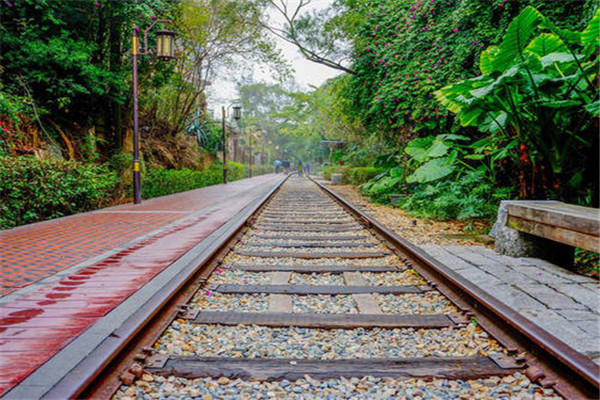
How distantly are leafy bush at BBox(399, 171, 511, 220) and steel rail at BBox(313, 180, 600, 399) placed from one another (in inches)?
147

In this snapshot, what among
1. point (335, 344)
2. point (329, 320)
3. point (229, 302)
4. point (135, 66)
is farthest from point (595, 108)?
point (135, 66)

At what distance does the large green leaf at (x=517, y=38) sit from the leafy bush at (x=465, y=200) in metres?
2.22

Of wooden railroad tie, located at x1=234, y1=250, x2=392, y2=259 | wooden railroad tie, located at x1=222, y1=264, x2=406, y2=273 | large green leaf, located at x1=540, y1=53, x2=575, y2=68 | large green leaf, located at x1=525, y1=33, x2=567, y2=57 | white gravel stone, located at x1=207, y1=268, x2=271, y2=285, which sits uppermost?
large green leaf, located at x1=525, y1=33, x2=567, y2=57

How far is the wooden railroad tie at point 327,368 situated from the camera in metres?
1.86

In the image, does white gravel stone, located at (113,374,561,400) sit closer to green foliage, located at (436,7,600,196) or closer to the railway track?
the railway track

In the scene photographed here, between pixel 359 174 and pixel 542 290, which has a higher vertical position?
pixel 359 174

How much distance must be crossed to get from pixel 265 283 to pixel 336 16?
44.6 feet

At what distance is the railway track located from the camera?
5.74ft

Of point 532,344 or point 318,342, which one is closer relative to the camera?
point 532,344

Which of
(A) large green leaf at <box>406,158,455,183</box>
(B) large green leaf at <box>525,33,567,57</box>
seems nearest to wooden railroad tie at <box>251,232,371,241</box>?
(A) large green leaf at <box>406,158,455,183</box>

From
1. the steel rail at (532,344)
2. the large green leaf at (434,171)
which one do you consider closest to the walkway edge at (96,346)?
the steel rail at (532,344)

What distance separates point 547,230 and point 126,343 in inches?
140

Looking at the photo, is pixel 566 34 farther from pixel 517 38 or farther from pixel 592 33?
pixel 517 38

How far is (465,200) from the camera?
6.67 metres
